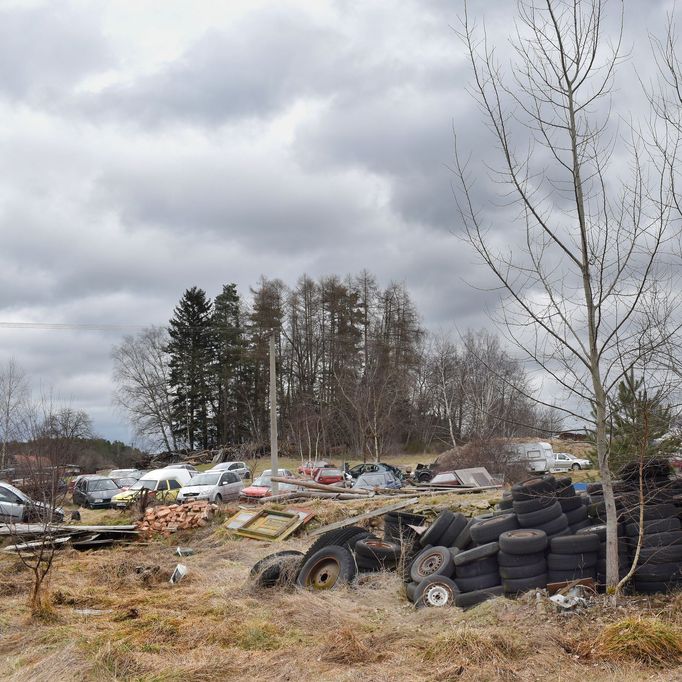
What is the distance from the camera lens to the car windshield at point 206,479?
2519 centimetres

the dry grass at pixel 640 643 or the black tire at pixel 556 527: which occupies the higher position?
the black tire at pixel 556 527

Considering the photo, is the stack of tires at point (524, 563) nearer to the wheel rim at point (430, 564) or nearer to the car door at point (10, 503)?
the wheel rim at point (430, 564)

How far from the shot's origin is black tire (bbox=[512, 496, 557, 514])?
368 inches

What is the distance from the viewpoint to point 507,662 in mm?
6238

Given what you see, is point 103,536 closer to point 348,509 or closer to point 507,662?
point 348,509

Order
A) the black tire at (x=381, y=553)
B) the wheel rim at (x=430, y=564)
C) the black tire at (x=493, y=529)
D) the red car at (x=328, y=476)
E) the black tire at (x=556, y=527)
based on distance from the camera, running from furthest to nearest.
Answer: the red car at (x=328, y=476) < the black tire at (x=381, y=553) < the wheel rim at (x=430, y=564) < the black tire at (x=493, y=529) < the black tire at (x=556, y=527)

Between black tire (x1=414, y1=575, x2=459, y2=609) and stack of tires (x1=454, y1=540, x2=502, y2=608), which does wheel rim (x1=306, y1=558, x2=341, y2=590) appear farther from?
stack of tires (x1=454, y1=540, x2=502, y2=608)

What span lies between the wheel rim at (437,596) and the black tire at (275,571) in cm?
255

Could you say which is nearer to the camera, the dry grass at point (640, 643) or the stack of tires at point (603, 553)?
the dry grass at point (640, 643)

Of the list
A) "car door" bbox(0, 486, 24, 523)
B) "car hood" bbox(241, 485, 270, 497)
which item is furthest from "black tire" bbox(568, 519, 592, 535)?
"car hood" bbox(241, 485, 270, 497)

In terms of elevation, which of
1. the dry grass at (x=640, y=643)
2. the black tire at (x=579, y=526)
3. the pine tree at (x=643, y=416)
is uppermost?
the pine tree at (x=643, y=416)

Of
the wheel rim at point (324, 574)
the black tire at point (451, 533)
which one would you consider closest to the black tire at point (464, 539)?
the black tire at point (451, 533)

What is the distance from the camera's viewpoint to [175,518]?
18.7 metres

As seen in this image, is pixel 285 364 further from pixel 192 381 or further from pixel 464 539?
pixel 464 539
